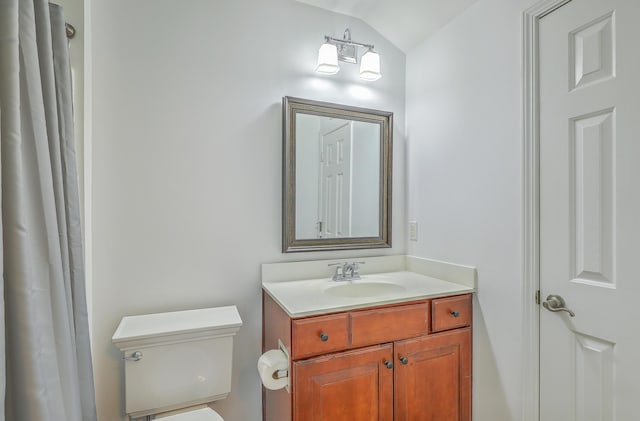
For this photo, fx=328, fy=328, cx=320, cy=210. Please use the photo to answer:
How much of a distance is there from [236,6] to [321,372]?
6.23ft

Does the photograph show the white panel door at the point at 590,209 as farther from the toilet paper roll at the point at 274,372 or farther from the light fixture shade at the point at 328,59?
the toilet paper roll at the point at 274,372

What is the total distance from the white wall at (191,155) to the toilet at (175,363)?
212 millimetres

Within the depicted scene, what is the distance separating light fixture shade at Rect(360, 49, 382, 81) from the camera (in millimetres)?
1939

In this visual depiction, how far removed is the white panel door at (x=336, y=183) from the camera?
76.9 inches

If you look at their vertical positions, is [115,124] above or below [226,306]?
above

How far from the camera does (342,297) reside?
170 centimetres

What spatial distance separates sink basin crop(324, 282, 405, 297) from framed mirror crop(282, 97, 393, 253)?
10.1 inches

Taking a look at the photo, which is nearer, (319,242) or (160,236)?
(160,236)

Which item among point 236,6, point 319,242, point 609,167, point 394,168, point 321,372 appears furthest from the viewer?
point 394,168

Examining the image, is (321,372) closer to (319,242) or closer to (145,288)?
(319,242)

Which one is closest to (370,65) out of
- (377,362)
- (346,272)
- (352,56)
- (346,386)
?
(352,56)

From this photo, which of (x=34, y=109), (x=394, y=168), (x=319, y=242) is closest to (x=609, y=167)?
(x=394, y=168)

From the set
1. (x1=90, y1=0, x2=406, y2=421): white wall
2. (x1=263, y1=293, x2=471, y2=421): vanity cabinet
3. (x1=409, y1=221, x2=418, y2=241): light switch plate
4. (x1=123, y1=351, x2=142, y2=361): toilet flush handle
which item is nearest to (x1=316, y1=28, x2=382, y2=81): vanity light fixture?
(x1=90, y1=0, x2=406, y2=421): white wall

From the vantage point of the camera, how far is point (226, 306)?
5.75ft
